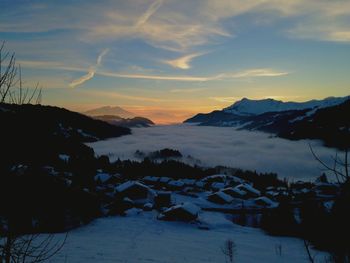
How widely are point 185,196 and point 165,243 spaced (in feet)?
112

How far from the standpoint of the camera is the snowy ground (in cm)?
1847

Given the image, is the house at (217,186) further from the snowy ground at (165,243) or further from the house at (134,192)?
the snowy ground at (165,243)

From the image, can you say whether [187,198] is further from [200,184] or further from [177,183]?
[200,184]

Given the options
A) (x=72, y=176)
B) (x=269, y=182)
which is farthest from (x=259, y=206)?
(x=269, y=182)

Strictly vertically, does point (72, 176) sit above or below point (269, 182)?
above

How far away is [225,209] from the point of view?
47312 millimetres

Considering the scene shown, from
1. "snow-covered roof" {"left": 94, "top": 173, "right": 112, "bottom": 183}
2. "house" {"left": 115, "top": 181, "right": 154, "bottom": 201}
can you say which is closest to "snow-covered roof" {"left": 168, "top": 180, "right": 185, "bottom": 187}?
"snow-covered roof" {"left": 94, "top": 173, "right": 112, "bottom": 183}

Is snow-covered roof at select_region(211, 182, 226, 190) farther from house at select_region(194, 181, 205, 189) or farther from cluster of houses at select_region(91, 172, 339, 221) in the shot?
house at select_region(194, 181, 205, 189)

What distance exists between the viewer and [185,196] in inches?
2267

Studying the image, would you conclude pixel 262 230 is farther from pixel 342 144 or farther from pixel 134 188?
pixel 342 144

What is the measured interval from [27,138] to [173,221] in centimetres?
2979

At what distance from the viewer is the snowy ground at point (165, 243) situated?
1847 centimetres

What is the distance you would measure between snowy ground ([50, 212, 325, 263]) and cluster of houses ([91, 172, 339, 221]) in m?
3.06

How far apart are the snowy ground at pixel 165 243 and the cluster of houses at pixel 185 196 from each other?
3.06 m
